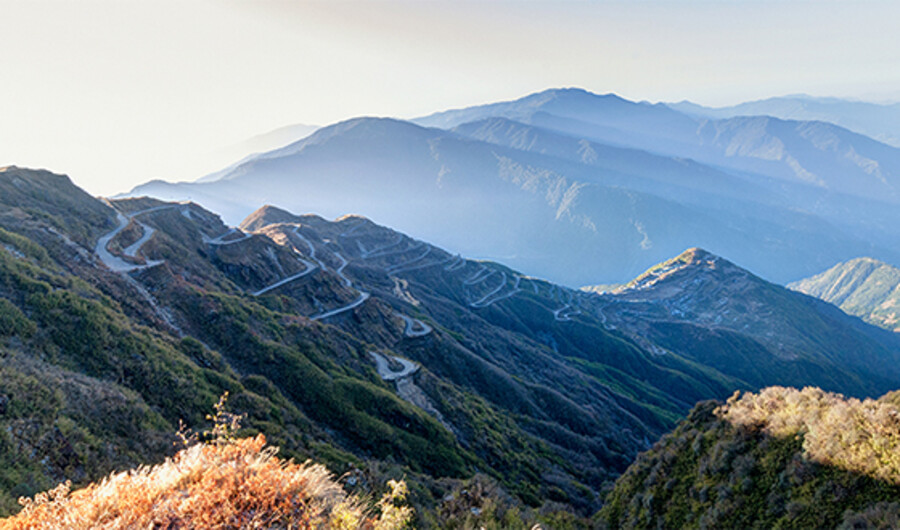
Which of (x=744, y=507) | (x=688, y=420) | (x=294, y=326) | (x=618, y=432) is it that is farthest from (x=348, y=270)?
(x=744, y=507)

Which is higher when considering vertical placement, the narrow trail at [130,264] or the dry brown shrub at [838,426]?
the narrow trail at [130,264]

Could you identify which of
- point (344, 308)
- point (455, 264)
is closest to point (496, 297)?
point (455, 264)

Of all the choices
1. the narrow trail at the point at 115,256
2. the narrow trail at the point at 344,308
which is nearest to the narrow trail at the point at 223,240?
the narrow trail at the point at 115,256

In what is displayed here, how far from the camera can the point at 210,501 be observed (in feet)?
20.0

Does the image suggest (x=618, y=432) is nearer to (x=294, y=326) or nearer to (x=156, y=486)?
(x=294, y=326)

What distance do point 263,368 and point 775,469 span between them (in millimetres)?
37862

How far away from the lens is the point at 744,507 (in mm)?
18344

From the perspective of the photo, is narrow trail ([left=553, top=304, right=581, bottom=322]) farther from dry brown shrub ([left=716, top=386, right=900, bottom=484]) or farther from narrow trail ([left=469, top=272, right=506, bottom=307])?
dry brown shrub ([left=716, top=386, right=900, bottom=484])

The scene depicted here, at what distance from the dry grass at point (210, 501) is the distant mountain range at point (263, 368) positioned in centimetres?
639

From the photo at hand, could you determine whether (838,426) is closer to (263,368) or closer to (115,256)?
(263,368)

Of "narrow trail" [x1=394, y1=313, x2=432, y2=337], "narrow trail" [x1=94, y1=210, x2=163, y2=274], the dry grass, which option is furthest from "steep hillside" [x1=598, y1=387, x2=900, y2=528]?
"narrow trail" [x1=394, y1=313, x2=432, y2=337]

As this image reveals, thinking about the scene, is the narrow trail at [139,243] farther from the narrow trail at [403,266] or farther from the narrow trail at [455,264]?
the narrow trail at [455,264]

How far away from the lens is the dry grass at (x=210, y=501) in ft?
19.9

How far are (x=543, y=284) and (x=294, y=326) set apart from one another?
150380 millimetres
